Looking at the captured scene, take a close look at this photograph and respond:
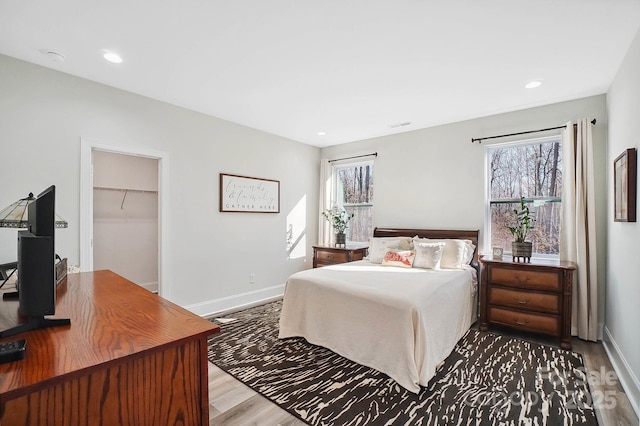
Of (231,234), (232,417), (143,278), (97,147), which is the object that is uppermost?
(97,147)

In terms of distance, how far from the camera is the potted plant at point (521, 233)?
3.34 metres

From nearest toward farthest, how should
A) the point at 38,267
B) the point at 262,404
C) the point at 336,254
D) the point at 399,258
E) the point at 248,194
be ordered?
1. the point at 38,267
2. the point at 262,404
3. the point at 399,258
4. the point at 248,194
5. the point at 336,254

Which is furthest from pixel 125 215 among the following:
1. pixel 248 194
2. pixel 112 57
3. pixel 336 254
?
pixel 336 254

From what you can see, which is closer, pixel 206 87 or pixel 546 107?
pixel 206 87

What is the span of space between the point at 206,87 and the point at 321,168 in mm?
2670

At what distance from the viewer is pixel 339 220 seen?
5.07 metres

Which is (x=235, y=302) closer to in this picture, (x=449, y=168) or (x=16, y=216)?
(x=16, y=216)

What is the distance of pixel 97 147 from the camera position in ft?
10.1

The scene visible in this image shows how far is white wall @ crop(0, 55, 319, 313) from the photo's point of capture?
2.65m

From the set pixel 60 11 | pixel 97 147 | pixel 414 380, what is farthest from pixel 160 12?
pixel 414 380

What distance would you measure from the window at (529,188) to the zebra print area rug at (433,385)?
1238 millimetres

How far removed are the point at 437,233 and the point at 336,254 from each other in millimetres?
1466

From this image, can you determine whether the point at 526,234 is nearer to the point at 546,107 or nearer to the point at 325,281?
the point at 546,107

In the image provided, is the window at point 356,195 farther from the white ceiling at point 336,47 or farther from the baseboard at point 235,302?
the white ceiling at point 336,47
